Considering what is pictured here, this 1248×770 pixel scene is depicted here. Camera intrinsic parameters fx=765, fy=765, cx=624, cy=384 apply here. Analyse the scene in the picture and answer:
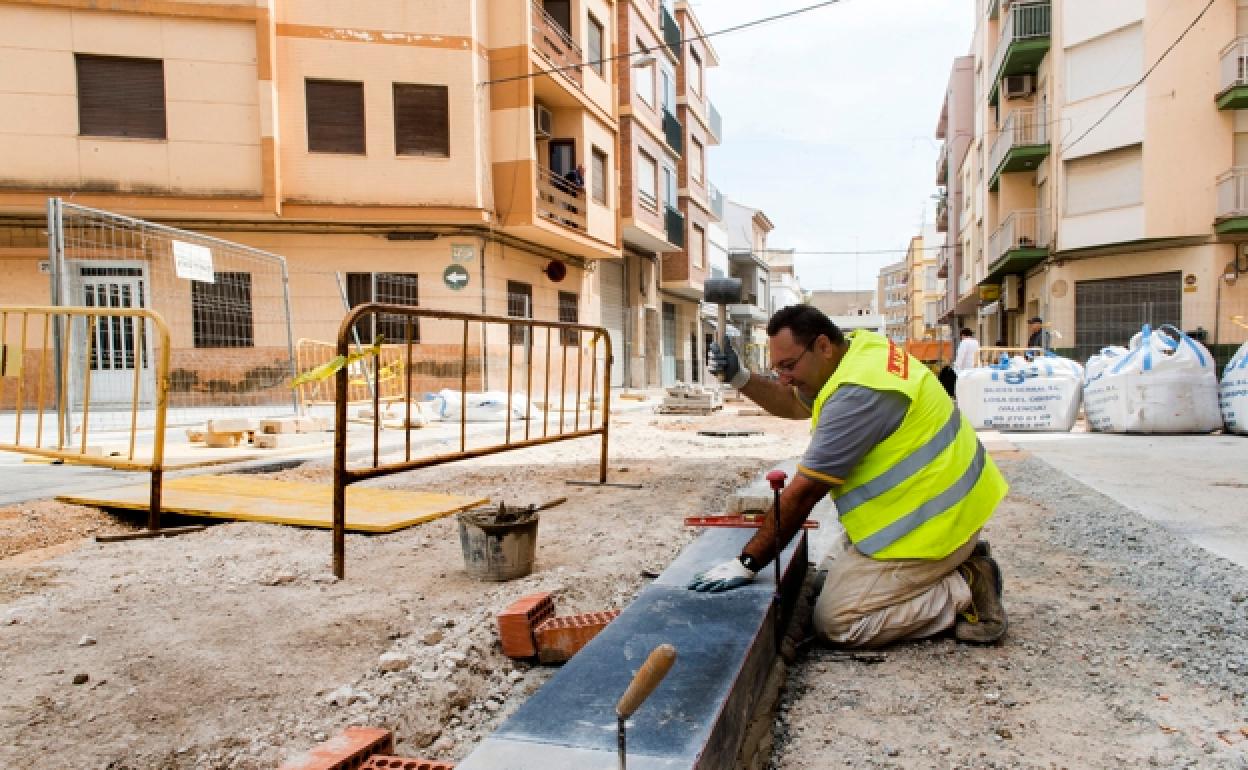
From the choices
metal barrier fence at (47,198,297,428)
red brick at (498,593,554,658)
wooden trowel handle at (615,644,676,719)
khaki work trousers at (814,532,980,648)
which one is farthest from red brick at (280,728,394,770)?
metal barrier fence at (47,198,297,428)

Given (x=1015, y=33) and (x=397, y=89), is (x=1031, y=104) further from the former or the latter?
(x=397, y=89)

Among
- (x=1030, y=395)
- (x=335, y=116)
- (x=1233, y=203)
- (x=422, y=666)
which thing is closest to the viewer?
(x=422, y=666)

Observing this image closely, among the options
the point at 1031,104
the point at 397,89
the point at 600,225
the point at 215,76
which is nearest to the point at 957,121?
the point at 1031,104

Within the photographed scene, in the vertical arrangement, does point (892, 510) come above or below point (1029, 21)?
below

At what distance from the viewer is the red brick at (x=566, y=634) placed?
247 cm

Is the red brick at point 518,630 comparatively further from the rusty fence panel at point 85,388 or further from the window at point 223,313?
the window at point 223,313

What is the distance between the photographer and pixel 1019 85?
24.1 m

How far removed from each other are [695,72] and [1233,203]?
715 inches

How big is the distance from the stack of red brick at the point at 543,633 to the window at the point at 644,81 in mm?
21748

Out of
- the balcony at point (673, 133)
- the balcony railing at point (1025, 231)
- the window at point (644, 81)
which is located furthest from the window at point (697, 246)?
the balcony railing at point (1025, 231)

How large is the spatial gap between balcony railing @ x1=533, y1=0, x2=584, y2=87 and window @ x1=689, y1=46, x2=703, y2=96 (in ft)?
36.4

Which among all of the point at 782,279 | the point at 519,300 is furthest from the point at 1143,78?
the point at 782,279

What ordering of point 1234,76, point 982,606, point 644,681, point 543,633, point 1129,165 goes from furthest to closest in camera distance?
1. point 1129,165
2. point 1234,76
3. point 982,606
4. point 543,633
5. point 644,681

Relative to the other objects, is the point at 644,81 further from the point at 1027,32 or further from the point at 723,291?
the point at 723,291
